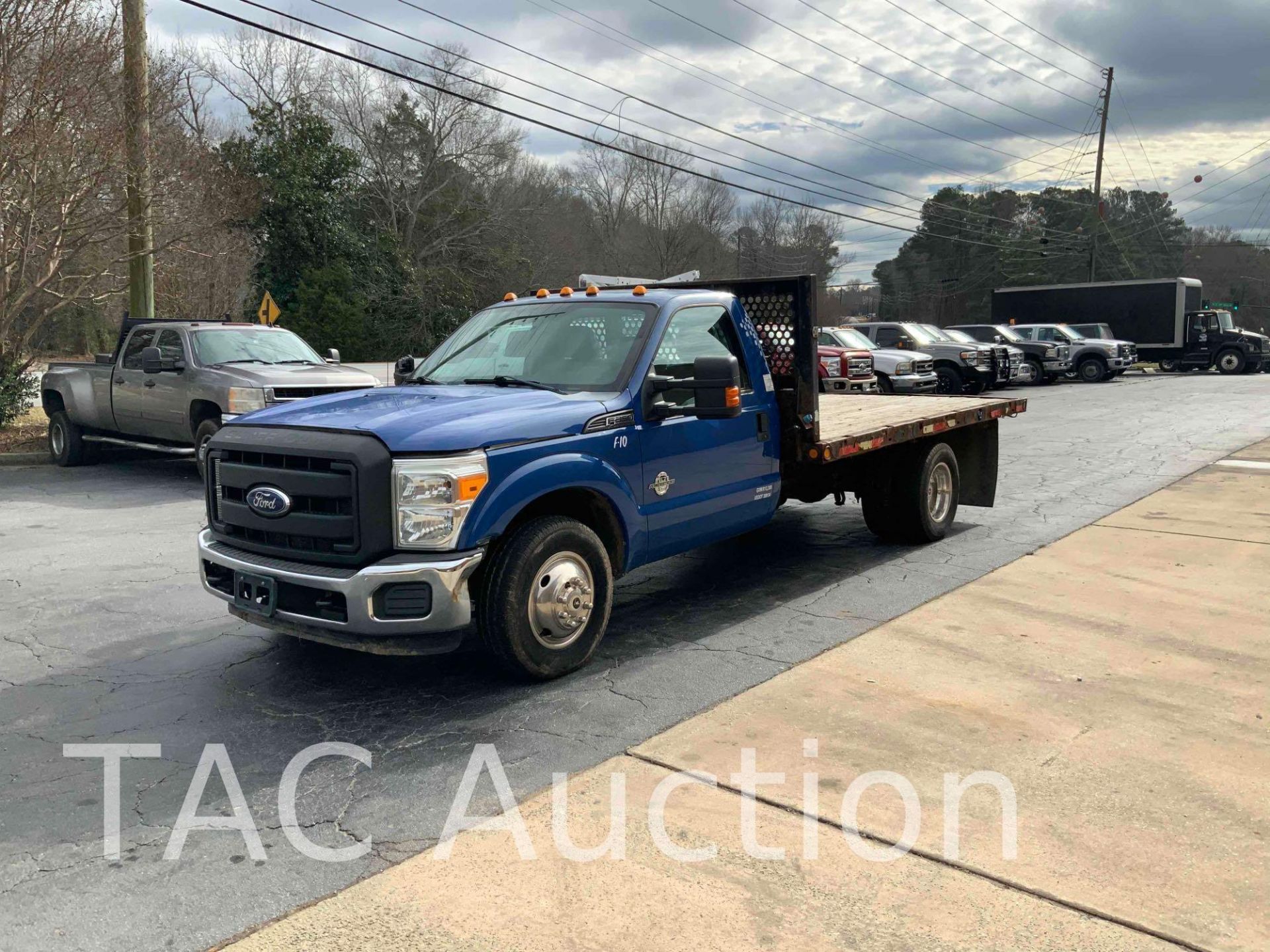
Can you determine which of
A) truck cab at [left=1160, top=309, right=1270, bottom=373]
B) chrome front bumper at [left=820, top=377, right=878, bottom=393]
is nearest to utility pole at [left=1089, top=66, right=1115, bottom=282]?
truck cab at [left=1160, top=309, right=1270, bottom=373]

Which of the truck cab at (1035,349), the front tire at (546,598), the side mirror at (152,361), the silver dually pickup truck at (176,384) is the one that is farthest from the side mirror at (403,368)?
the truck cab at (1035,349)

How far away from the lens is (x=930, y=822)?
11.9 feet

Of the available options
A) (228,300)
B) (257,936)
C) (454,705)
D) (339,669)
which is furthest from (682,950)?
(228,300)

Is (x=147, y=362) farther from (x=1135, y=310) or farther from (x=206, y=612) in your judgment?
(x=1135, y=310)

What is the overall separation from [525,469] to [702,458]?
1.43m

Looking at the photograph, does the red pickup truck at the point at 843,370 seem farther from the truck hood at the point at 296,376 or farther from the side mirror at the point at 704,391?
the side mirror at the point at 704,391

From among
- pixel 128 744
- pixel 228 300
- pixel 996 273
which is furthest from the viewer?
pixel 996 273

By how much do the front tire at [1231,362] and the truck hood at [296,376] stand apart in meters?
34.4

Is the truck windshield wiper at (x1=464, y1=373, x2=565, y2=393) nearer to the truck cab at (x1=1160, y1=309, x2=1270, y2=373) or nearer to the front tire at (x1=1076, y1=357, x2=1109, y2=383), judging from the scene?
the front tire at (x1=1076, y1=357, x2=1109, y2=383)

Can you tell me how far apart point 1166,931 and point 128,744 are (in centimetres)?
394

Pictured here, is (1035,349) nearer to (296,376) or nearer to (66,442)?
(296,376)

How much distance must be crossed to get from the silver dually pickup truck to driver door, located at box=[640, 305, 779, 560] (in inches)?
225

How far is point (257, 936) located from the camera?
295cm

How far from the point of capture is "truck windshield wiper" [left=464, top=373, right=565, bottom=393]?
5.49 metres
